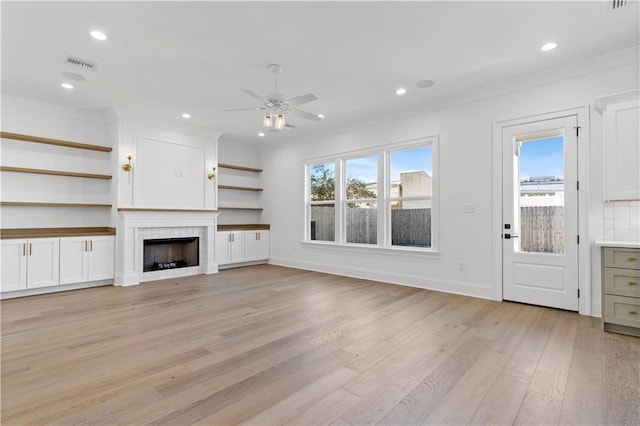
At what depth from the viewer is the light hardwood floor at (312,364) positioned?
6.12 ft

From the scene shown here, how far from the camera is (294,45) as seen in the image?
337 centimetres

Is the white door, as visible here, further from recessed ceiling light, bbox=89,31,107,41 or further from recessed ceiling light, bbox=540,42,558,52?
recessed ceiling light, bbox=89,31,107,41

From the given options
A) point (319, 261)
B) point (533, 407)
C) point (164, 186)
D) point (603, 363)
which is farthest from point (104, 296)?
point (603, 363)

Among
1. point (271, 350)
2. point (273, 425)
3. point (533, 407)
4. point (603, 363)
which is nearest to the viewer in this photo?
point (273, 425)

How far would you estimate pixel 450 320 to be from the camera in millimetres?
3473

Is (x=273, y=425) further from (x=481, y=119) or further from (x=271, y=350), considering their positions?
(x=481, y=119)

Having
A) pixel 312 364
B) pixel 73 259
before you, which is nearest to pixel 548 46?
pixel 312 364

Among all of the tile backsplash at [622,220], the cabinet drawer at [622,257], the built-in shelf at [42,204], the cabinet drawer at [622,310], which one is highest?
the built-in shelf at [42,204]

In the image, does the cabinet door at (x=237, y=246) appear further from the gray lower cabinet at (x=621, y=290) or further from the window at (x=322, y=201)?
the gray lower cabinet at (x=621, y=290)

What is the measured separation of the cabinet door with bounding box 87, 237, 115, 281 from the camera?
511 cm

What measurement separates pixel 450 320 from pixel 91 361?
11.1ft

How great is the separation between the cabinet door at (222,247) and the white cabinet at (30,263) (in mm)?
2596

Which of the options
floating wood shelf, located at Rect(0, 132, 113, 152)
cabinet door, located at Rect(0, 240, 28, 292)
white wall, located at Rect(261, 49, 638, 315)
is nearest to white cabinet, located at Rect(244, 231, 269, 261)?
white wall, located at Rect(261, 49, 638, 315)

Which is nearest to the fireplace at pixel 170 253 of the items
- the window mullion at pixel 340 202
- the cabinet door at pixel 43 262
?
the cabinet door at pixel 43 262
